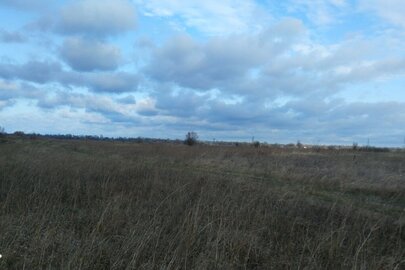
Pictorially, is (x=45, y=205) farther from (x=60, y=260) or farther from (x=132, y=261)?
(x=132, y=261)

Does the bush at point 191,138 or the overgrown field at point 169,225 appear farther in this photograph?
the bush at point 191,138

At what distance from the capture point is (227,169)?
73.6ft

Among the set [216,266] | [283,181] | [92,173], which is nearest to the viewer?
[216,266]

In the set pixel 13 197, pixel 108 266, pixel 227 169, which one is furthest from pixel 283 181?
pixel 108 266

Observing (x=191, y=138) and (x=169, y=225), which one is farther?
(x=191, y=138)

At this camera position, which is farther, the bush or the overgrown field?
the bush

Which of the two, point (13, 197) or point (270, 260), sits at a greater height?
point (13, 197)

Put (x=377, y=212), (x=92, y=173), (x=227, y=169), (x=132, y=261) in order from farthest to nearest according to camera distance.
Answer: (x=227, y=169) < (x=92, y=173) < (x=377, y=212) < (x=132, y=261)

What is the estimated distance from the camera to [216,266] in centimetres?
587

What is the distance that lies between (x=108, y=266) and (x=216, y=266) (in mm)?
1375

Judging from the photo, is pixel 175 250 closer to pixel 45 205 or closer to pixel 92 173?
pixel 45 205

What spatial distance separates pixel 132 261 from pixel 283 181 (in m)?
13.1

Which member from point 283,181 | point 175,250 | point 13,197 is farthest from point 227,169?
point 175,250

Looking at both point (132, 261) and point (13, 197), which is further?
point (13, 197)
